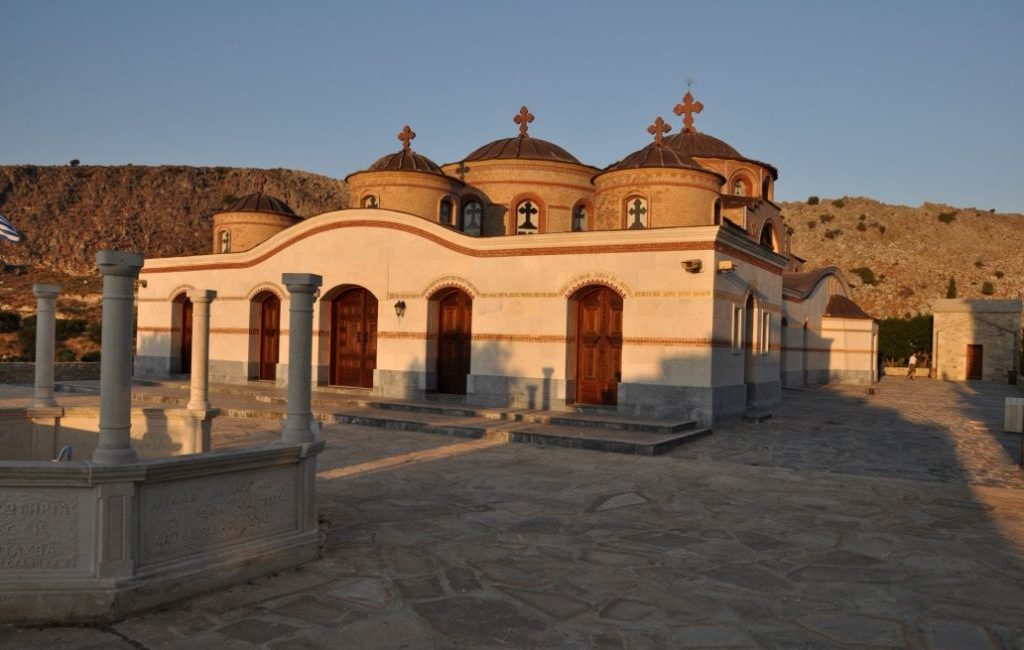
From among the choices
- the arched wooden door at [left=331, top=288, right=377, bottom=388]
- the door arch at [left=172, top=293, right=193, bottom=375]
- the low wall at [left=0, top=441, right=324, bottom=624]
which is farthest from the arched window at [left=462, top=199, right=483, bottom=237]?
the low wall at [left=0, top=441, right=324, bottom=624]

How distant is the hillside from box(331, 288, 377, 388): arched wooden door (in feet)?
209

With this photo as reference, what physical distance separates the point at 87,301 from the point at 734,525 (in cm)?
6507

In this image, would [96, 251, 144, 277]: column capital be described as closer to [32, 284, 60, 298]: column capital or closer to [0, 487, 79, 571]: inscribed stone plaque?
[0, 487, 79, 571]: inscribed stone plaque

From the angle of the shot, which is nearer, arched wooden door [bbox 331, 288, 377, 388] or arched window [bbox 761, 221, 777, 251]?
arched wooden door [bbox 331, 288, 377, 388]

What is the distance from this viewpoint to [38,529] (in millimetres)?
5387

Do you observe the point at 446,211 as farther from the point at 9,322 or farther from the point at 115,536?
the point at 9,322

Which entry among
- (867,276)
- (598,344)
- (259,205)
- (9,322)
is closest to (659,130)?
(598,344)

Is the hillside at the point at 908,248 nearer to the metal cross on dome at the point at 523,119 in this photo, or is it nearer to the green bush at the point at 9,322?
the metal cross on dome at the point at 523,119

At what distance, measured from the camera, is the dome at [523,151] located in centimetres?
2523

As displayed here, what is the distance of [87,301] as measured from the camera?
2419 inches

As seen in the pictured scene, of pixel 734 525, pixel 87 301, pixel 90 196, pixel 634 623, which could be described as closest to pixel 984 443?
pixel 734 525

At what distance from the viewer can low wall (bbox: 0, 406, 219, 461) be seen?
10.2 metres

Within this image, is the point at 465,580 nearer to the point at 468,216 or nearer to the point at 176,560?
the point at 176,560

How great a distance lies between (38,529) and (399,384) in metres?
14.6
